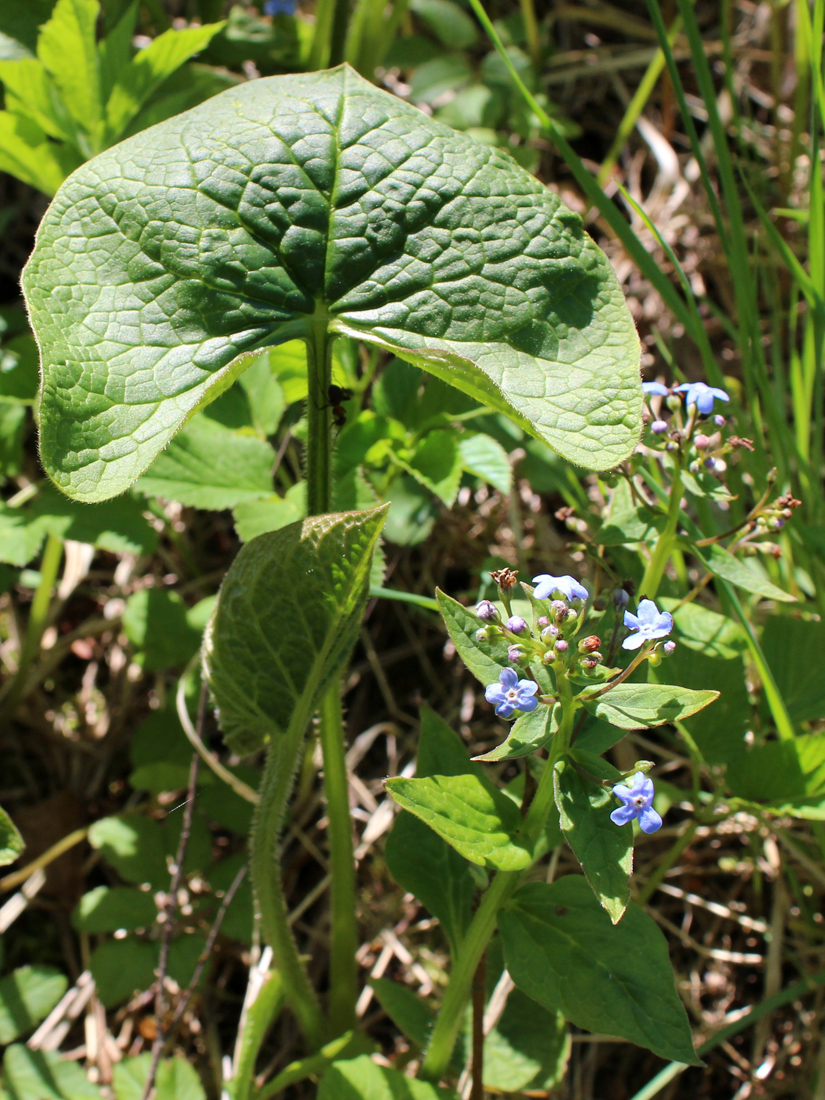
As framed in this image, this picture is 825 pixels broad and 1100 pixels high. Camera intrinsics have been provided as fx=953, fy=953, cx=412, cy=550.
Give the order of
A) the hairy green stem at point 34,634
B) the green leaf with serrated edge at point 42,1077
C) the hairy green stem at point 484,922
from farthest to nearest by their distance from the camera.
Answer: the hairy green stem at point 34,634 < the green leaf with serrated edge at point 42,1077 < the hairy green stem at point 484,922

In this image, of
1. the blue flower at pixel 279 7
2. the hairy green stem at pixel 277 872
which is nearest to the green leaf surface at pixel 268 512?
the hairy green stem at pixel 277 872

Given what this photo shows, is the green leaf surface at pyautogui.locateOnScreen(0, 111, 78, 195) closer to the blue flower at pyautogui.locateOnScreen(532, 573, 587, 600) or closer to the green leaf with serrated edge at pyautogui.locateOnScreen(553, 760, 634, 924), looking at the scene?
the blue flower at pyautogui.locateOnScreen(532, 573, 587, 600)

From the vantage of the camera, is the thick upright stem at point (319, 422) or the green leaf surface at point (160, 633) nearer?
the thick upright stem at point (319, 422)

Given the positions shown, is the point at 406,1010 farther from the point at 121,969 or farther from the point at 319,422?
the point at 319,422

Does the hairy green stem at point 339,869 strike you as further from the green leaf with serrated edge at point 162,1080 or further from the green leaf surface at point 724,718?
the green leaf surface at point 724,718

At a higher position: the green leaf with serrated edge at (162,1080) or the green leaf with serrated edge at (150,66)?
the green leaf with serrated edge at (150,66)

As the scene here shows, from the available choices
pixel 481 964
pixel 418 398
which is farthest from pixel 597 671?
pixel 418 398

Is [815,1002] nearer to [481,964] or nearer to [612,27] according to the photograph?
[481,964]
